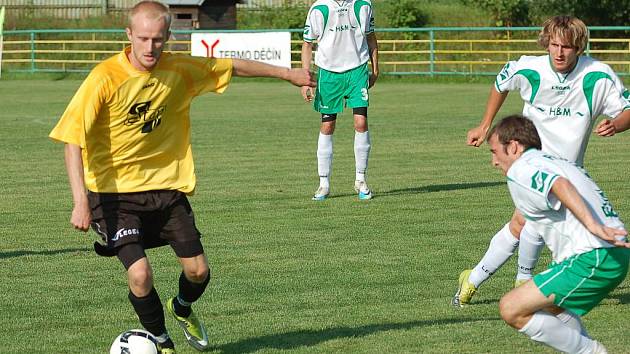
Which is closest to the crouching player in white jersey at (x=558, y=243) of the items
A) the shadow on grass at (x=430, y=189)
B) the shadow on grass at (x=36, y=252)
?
the shadow on grass at (x=36, y=252)

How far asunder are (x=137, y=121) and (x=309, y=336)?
156cm

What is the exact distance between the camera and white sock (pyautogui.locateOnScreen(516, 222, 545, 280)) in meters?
6.94

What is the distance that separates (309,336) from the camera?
21.0ft

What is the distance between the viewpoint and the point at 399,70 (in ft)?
108

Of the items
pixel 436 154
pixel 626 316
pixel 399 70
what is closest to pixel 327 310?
pixel 626 316

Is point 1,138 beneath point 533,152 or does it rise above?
beneath

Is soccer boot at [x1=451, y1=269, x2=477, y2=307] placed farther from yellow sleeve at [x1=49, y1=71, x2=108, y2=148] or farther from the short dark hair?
yellow sleeve at [x1=49, y1=71, x2=108, y2=148]

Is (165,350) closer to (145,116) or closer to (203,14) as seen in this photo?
(145,116)

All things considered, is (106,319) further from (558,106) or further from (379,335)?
(558,106)

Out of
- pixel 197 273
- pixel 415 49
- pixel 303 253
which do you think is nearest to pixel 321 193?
pixel 303 253

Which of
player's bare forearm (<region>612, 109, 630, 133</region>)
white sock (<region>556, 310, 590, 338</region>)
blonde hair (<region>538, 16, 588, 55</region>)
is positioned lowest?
white sock (<region>556, 310, 590, 338</region>)

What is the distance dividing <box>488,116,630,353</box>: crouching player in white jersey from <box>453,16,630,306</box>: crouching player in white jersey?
1.61m

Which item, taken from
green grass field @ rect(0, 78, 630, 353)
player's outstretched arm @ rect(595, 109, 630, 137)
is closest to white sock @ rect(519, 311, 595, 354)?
green grass field @ rect(0, 78, 630, 353)

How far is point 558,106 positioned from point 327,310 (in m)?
1.90
